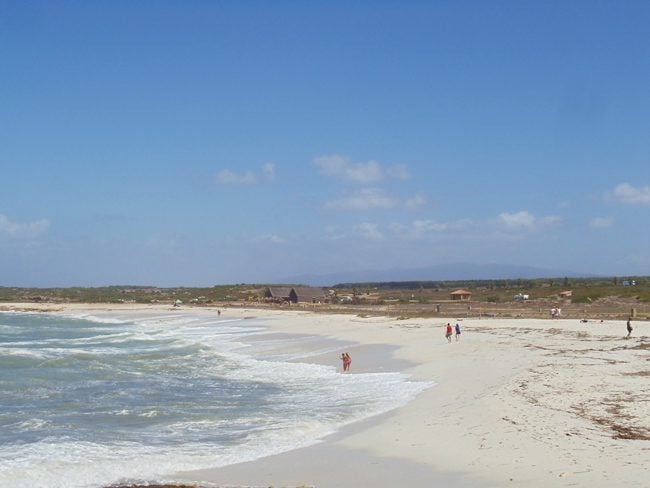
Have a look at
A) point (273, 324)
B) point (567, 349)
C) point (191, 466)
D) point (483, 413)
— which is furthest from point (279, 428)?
point (273, 324)

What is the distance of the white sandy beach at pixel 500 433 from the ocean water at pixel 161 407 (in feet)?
3.78

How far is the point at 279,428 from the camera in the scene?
15.7m

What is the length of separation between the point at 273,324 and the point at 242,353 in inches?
893

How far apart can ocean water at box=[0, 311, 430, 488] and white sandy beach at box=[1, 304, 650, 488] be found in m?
1.15

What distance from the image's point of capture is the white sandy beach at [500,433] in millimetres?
10820

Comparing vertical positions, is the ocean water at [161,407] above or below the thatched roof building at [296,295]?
below

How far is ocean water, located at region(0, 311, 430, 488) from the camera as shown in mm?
13078

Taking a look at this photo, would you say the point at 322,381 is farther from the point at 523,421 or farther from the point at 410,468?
the point at 410,468

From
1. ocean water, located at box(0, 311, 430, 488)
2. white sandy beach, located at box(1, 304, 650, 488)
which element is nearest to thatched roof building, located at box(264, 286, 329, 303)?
ocean water, located at box(0, 311, 430, 488)

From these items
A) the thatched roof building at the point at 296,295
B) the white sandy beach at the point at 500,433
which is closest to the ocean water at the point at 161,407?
the white sandy beach at the point at 500,433

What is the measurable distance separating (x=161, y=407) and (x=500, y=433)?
9.87 meters

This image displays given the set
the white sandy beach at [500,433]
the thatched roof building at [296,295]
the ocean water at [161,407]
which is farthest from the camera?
the thatched roof building at [296,295]

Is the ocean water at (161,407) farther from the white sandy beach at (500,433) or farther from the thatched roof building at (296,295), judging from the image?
the thatched roof building at (296,295)

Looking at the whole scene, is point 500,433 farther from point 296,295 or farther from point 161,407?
point 296,295
